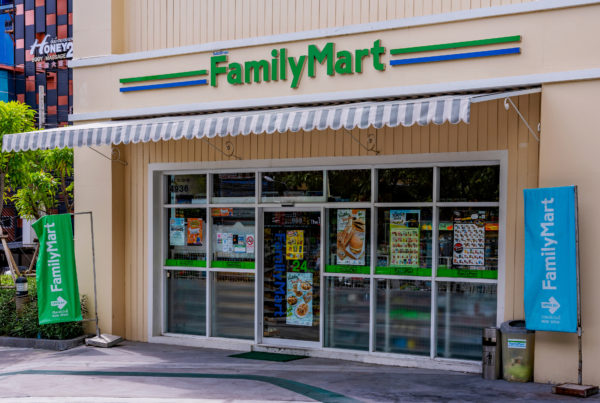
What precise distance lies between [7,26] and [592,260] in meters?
55.1

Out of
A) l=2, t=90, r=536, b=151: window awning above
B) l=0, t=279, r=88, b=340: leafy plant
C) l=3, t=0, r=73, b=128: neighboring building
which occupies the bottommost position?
l=0, t=279, r=88, b=340: leafy plant

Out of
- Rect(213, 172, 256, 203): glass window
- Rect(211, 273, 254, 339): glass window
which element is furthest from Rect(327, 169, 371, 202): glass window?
Rect(211, 273, 254, 339): glass window

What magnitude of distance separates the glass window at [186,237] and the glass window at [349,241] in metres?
2.26

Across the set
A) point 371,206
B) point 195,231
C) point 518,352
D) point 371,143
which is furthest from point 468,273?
point 195,231

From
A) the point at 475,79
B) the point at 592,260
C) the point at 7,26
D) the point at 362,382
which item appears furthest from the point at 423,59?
the point at 7,26

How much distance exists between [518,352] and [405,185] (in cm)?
262

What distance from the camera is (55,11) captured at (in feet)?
172

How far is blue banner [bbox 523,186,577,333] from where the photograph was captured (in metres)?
8.09

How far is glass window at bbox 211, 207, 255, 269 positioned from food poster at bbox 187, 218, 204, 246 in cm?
23

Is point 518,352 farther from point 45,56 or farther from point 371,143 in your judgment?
point 45,56

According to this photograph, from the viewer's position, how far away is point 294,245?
35.8 feet

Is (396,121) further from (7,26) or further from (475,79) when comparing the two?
(7,26)

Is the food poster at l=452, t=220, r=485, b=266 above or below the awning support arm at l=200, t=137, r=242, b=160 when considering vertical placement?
below

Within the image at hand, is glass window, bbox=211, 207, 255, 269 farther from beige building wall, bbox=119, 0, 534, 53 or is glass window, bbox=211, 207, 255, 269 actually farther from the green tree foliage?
the green tree foliage
